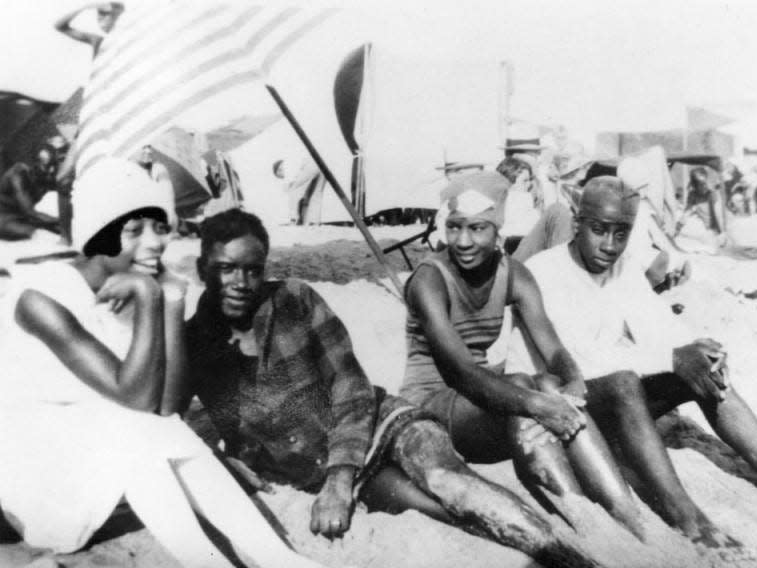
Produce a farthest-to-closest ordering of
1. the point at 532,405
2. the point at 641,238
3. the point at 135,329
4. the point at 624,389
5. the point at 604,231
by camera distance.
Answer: the point at 641,238 → the point at 604,231 → the point at 624,389 → the point at 532,405 → the point at 135,329

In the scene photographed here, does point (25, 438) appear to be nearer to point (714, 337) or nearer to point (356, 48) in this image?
point (356, 48)

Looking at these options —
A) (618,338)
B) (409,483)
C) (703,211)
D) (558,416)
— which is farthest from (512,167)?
(409,483)

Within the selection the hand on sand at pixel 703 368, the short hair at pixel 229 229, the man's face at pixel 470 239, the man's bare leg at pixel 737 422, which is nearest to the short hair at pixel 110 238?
the short hair at pixel 229 229

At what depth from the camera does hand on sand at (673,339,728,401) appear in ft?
11.1

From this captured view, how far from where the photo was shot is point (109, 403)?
2.98 meters

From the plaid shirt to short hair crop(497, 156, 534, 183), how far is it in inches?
41.9

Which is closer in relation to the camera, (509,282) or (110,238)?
(110,238)

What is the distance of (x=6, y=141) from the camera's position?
3.16 m

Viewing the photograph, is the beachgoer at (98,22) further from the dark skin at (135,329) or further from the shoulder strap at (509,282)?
the shoulder strap at (509,282)

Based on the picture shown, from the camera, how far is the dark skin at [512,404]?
10.3 feet

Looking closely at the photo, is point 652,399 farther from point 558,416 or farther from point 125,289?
point 125,289

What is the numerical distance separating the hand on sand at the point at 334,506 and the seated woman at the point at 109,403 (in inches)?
5.6

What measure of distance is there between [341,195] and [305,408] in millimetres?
938

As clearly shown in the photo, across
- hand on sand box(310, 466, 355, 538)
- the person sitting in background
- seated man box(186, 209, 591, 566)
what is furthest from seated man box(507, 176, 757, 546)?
hand on sand box(310, 466, 355, 538)
